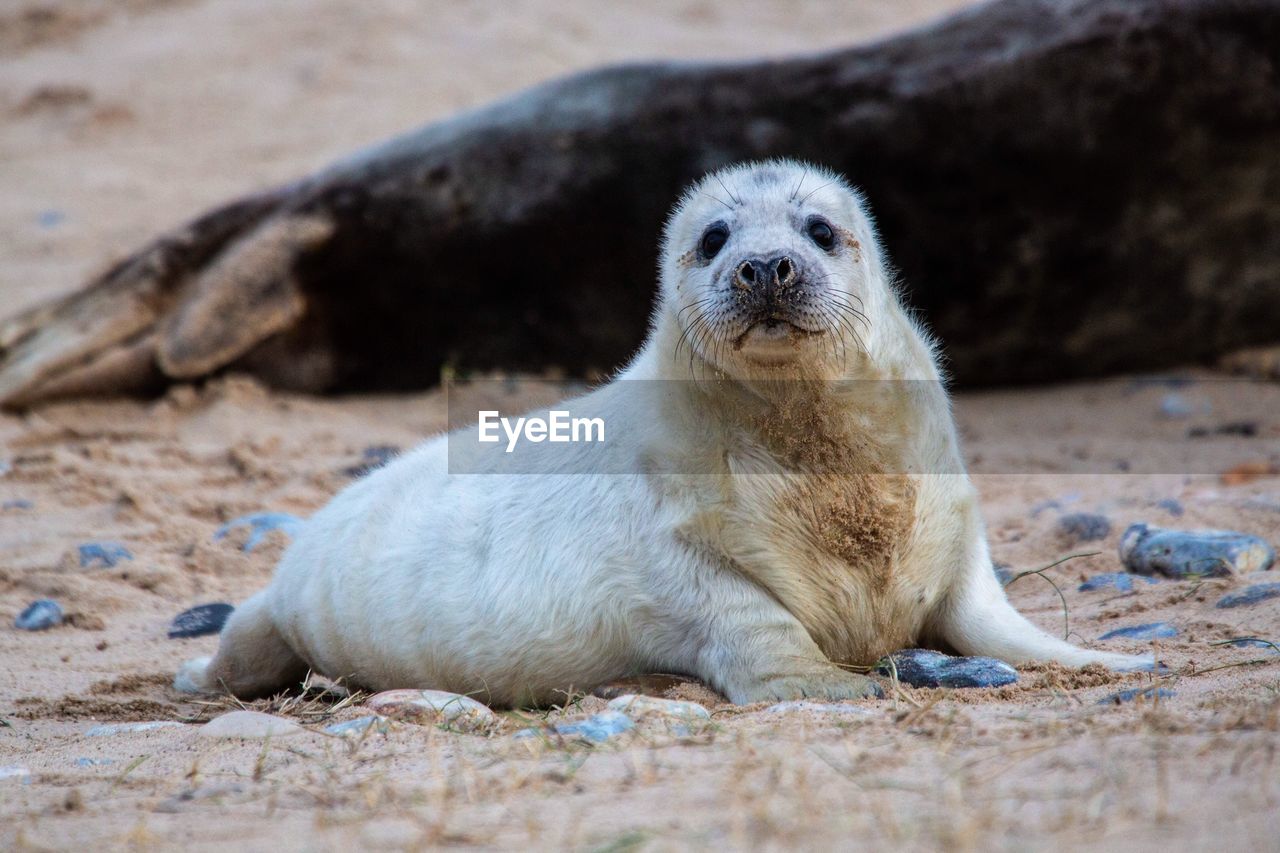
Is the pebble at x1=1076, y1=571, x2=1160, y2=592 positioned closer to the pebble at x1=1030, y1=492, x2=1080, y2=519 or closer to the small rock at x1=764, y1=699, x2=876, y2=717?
the pebble at x1=1030, y1=492, x2=1080, y2=519

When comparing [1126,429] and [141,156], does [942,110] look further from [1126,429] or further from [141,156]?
[141,156]

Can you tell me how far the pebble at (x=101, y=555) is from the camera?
14.6 feet

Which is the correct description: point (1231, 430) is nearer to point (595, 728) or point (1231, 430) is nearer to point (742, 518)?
point (742, 518)

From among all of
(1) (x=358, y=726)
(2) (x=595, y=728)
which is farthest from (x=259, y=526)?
(2) (x=595, y=728)

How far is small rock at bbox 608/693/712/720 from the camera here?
104 inches

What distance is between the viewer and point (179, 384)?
6172 mm

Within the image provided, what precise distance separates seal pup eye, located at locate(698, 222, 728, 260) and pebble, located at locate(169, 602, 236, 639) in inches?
73.8

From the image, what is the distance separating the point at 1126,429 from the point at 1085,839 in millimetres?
4269

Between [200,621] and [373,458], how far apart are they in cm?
138

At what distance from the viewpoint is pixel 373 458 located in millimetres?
5441

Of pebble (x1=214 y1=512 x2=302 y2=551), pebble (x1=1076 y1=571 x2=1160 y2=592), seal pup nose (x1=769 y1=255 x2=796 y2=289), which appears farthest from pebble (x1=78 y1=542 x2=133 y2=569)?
pebble (x1=1076 y1=571 x2=1160 y2=592)

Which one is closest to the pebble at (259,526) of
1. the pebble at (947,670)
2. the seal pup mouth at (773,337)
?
the seal pup mouth at (773,337)

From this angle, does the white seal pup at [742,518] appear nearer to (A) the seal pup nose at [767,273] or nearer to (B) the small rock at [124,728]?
(A) the seal pup nose at [767,273]

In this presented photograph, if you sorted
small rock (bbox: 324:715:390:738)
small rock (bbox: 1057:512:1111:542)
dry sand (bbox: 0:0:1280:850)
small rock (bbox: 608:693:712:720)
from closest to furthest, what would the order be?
1. dry sand (bbox: 0:0:1280:850)
2. small rock (bbox: 608:693:712:720)
3. small rock (bbox: 324:715:390:738)
4. small rock (bbox: 1057:512:1111:542)
